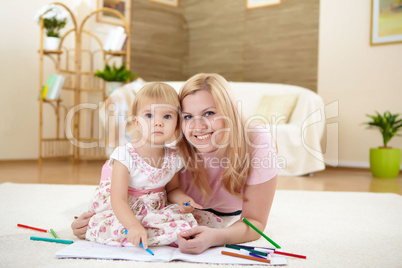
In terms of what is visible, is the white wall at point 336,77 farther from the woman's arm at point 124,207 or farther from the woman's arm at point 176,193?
the woman's arm at point 124,207

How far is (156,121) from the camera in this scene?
3.98ft

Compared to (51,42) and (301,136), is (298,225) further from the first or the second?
(51,42)

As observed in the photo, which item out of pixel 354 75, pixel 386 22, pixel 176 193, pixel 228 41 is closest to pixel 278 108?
pixel 354 75

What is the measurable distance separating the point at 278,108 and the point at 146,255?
280 centimetres

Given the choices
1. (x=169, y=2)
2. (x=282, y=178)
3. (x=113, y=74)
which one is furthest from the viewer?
(x=169, y=2)

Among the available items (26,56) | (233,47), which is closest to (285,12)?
(233,47)

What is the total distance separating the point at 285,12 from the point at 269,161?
3691 millimetres

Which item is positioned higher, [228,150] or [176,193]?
[228,150]

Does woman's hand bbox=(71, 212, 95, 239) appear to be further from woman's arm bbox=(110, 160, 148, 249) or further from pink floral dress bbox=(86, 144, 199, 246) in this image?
woman's arm bbox=(110, 160, 148, 249)

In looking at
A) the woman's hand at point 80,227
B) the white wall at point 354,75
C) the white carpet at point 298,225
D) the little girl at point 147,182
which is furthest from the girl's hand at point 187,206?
the white wall at point 354,75

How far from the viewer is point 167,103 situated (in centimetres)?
123

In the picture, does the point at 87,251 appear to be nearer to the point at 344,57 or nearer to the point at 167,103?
the point at 167,103

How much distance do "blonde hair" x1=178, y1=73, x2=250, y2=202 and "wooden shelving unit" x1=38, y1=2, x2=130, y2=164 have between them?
3.11 metres

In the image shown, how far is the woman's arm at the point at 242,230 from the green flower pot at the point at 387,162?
266 centimetres
